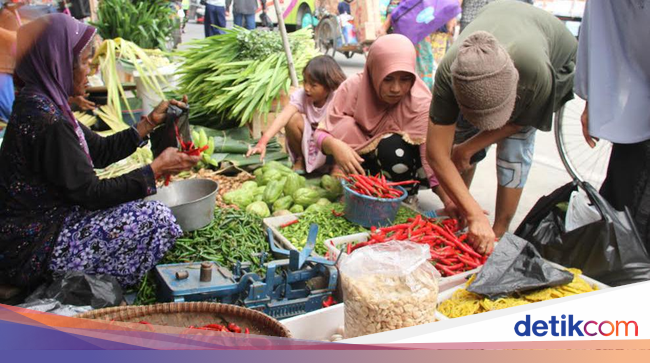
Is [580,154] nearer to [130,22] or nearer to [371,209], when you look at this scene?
[371,209]

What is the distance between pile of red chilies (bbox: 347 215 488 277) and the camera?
98.8 inches

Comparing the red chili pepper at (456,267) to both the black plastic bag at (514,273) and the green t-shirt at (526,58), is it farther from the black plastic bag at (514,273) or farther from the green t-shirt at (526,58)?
the green t-shirt at (526,58)

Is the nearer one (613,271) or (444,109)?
(613,271)

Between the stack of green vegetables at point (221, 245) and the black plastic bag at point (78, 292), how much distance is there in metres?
0.28

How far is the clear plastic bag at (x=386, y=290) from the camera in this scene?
162cm

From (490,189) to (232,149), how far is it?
2.19 m

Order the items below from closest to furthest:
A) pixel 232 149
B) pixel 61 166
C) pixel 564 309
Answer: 1. pixel 564 309
2. pixel 61 166
3. pixel 232 149

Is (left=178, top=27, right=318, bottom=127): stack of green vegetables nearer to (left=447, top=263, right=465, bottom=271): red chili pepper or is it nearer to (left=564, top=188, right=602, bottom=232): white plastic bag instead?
(left=447, top=263, right=465, bottom=271): red chili pepper

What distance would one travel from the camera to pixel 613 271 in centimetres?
222

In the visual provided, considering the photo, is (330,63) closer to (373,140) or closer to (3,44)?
(373,140)

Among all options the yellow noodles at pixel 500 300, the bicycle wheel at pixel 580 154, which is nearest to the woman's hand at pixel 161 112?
the yellow noodles at pixel 500 300

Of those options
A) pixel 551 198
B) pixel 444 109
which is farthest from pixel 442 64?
pixel 551 198

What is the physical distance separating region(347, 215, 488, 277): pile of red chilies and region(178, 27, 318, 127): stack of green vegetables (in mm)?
2159

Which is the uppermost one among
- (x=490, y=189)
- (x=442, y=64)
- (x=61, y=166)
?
(x=442, y=64)
